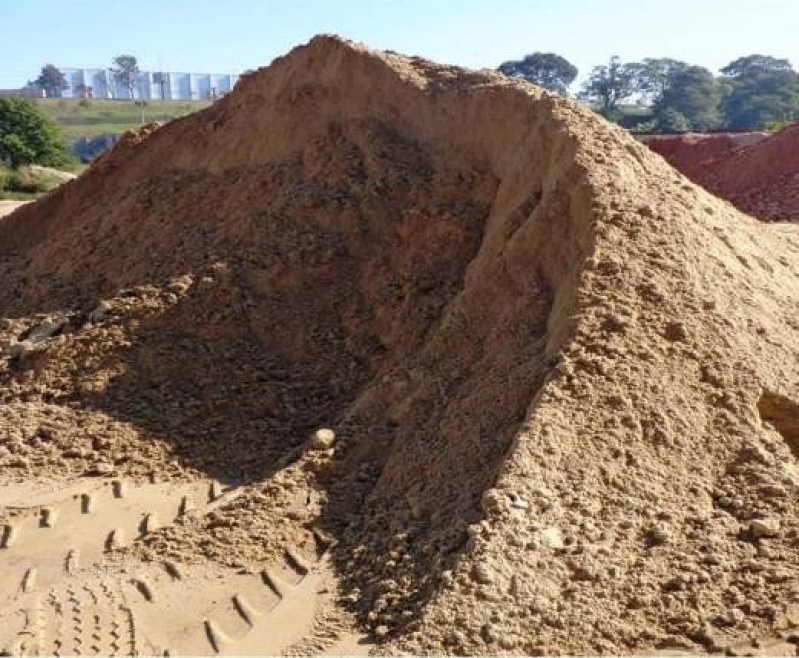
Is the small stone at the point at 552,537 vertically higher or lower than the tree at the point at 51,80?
lower

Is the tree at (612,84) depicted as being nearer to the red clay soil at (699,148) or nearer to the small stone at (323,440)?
the red clay soil at (699,148)

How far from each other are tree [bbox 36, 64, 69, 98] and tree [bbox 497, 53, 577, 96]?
141 ft

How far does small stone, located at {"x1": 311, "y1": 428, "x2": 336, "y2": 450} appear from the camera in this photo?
5930mm

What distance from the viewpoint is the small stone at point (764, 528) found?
451 centimetres

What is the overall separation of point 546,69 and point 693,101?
13.0 metres

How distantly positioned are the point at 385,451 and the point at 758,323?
8.40 ft

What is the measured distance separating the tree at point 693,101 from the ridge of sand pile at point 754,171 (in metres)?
20.1

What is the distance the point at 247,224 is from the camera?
26.8ft

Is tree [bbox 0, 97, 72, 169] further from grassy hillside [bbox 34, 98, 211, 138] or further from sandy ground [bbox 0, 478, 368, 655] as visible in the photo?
sandy ground [bbox 0, 478, 368, 655]

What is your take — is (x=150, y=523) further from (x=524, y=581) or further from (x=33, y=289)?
(x=33, y=289)

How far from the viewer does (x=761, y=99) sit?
4712cm

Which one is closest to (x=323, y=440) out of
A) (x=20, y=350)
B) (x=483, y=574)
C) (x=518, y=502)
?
(x=518, y=502)

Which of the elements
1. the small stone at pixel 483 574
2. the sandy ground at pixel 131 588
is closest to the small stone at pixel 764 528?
the small stone at pixel 483 574

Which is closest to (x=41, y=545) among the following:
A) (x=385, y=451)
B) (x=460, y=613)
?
(x=385, y=451)
